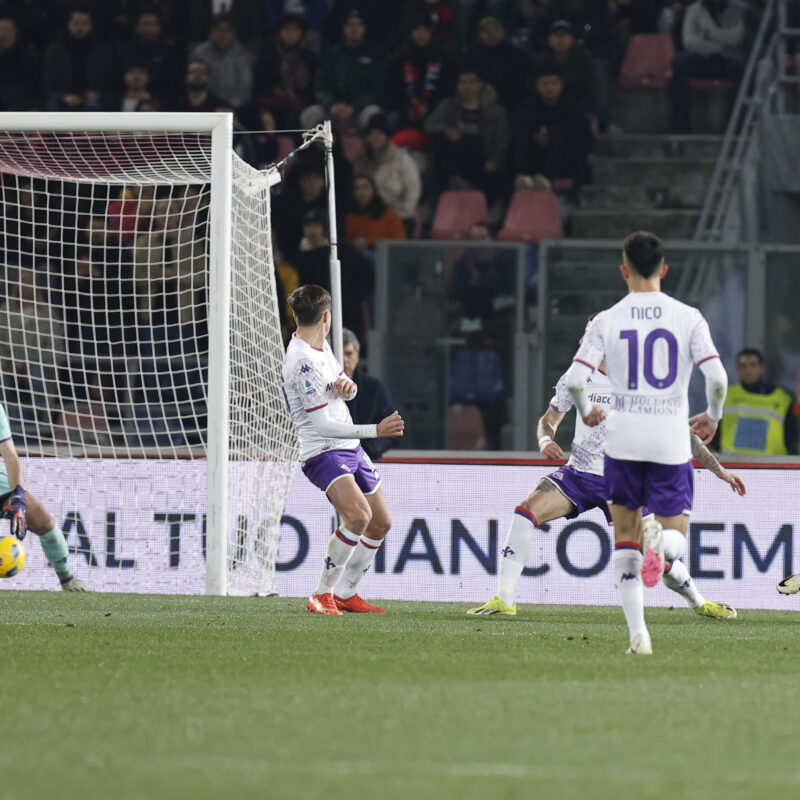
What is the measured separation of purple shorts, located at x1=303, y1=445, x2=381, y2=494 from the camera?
895cm

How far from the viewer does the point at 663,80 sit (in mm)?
17375

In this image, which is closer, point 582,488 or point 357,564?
point 582,488

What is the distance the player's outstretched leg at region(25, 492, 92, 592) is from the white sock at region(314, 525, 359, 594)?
2042 mm

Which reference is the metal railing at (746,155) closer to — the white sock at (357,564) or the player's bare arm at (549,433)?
the player's bare arm at (549,433)

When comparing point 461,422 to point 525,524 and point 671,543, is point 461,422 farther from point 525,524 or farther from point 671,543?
point 671,543

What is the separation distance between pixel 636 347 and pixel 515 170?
32.3 ft

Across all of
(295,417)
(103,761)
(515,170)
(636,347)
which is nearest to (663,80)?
(515,170)

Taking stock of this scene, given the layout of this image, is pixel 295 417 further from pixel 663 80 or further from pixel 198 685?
pixel 663 80

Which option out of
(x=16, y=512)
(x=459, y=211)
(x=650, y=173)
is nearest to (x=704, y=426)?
(x=16, y=512)

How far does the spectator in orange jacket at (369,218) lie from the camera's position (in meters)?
15.4

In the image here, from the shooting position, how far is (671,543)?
6664 mm

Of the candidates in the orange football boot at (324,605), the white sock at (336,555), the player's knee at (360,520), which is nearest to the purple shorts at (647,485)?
the player's knee at (360,520)

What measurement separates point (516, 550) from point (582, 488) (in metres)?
0.52

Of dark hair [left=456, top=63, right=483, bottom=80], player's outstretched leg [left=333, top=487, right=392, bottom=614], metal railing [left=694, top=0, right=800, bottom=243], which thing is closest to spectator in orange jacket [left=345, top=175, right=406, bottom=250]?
dark hair [left=456, top=63, right=483, bottom=80]
